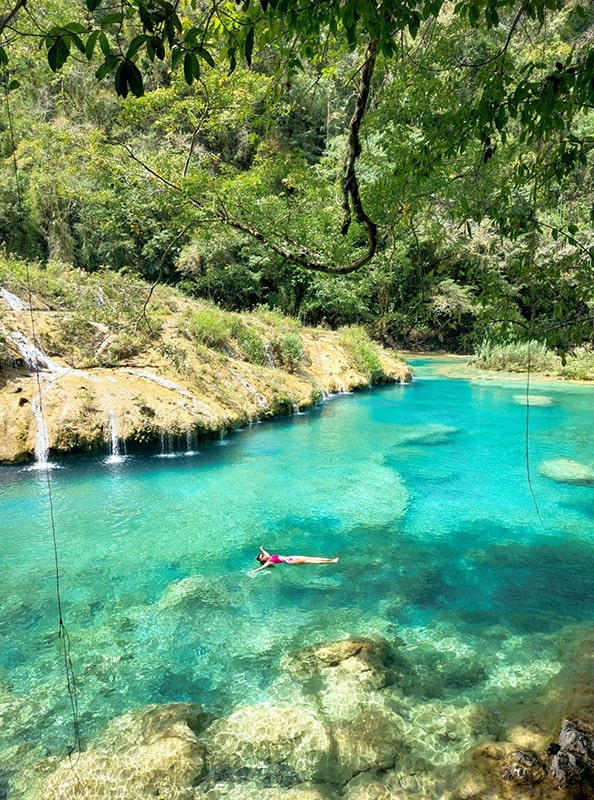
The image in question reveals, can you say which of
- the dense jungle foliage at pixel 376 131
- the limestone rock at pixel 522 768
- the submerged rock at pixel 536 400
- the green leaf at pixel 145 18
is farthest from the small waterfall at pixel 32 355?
the submerged rock at pixel 536 400

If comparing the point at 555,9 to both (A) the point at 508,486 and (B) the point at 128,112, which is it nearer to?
(B) the point at 128,112

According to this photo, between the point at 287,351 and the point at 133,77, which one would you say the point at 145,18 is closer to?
the point at 133,77

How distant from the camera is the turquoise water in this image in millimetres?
4387

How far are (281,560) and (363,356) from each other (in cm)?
1409

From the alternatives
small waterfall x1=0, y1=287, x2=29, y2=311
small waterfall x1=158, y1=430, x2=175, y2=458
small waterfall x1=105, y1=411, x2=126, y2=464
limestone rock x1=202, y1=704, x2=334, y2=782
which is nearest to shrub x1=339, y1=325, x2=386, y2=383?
small waterfall x1=158, y1=430, x2=175, y2=458

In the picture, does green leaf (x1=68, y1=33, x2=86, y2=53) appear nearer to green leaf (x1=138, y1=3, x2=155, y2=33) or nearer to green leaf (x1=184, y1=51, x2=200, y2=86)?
green leaf (x1=138, y1=3, x2=155, y2=33)

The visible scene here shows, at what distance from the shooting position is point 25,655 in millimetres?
4652

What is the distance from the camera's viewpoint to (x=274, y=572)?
20.5 feet

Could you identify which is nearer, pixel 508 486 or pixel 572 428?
pixel 508 486

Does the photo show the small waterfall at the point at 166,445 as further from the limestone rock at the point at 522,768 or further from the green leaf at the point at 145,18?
the green leaf at the point at 145,18

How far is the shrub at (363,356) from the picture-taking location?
1934 centimetres

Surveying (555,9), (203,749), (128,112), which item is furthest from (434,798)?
(128,112)

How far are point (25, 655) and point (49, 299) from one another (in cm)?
1018

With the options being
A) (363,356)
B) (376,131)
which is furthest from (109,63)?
(363,356)
